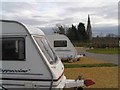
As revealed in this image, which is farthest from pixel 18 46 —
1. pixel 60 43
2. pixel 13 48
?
pixel 60 43

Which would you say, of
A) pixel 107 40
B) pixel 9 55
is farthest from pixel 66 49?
pixel 107 40

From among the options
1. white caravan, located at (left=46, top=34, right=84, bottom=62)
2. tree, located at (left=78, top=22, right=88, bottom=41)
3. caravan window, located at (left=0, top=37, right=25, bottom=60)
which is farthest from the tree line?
caravan window, located at (left=0, top=37, right=25, bottom=60)

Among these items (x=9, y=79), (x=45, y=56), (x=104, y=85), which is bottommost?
(x=104, y=85)

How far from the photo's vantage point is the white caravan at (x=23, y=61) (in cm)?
708

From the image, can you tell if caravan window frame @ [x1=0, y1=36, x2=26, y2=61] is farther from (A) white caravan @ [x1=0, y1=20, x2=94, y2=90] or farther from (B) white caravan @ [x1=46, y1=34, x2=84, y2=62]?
(B) white caravan @ [x1=46, y1=34, x2=84, y2=62]

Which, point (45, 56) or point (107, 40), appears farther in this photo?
Result: point (107, 40)

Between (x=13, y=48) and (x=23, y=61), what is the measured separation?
1.51ft

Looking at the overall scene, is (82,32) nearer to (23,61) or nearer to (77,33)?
(77,33)

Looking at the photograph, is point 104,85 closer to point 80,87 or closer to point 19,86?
point 80,87

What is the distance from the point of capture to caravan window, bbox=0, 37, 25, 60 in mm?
7391

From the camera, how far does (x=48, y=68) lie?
7.03 meters

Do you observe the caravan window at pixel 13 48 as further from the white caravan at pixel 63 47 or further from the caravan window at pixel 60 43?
the caravan window at pixel 60 43

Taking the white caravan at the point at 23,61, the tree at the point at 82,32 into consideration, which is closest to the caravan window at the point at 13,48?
the white caravan at the point at 23,61

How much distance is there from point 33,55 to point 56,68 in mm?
793
